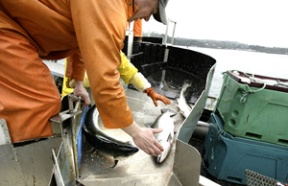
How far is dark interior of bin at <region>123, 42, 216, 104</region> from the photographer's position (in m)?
4.88

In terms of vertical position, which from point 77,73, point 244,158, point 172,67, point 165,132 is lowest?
Answer: point 244,158

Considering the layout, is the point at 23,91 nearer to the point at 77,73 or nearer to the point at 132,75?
the point at 77,73

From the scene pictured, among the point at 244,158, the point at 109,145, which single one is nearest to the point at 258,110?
the point at 244,158

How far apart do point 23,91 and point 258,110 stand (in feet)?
10.9

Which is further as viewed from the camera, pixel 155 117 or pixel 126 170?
pixel 155 117

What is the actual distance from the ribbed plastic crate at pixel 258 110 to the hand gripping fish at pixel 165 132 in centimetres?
105

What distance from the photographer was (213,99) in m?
5.80

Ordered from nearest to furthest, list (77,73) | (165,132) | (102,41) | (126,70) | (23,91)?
(102,41), (23,91), (77,73), (165,132), (126,70)

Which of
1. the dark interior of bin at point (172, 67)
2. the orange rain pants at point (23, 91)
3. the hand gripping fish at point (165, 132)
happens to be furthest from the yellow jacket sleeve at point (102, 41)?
the dark interior of bin at point (172, 67)

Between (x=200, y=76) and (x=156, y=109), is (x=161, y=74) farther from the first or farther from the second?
(x=156, y=109)

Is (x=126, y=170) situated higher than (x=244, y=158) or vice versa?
(x=126, y=170)

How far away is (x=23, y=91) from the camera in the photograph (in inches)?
47.4

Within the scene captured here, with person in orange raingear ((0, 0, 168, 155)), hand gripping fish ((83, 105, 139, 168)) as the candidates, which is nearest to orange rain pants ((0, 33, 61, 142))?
Answer: person in orange raingear ((0, 0, 168, 155))

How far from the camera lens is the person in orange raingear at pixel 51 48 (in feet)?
3.33
